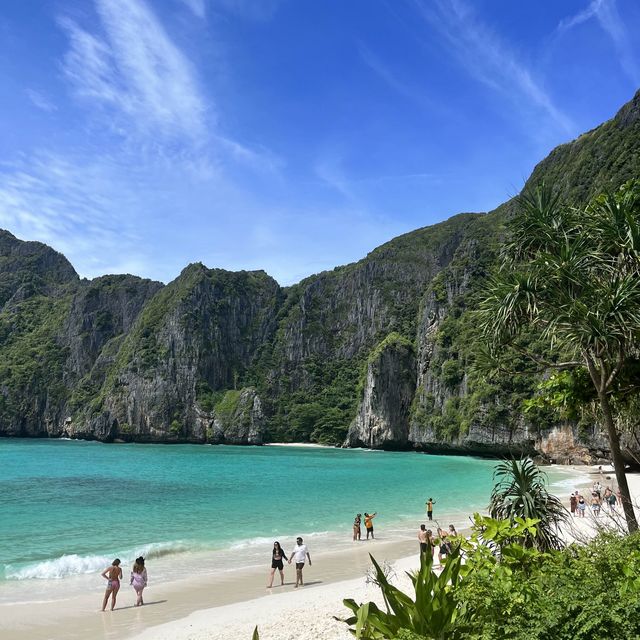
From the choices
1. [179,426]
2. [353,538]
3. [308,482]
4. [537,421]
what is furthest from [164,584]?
[179,426]

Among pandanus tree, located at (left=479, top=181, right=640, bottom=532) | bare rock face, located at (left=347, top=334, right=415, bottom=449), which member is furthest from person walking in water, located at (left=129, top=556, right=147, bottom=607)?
bare rock face, located at (left=347, top=334, right=415, bottom=449)

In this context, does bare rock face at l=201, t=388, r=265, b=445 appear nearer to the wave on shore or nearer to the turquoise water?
the turquoise water

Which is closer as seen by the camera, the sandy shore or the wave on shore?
the sandy shore

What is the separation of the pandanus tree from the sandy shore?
272 cm

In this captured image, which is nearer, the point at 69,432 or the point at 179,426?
the point at 179,426

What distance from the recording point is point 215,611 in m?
11.9

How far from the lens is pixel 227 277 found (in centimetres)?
17425

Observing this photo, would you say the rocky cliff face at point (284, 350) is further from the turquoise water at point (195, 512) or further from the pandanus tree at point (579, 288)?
the pandanus tree at point (579, 288)

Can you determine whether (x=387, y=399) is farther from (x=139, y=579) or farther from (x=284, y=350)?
(x=139, y=579)

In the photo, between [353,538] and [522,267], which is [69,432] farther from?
[522,267]

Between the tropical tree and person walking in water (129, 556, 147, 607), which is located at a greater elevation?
the tropical tree

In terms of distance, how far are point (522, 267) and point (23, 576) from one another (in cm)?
1602

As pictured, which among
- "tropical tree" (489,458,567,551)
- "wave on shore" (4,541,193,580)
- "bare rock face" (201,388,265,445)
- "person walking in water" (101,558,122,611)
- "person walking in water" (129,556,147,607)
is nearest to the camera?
"tropical tree" (489,458,567,551)

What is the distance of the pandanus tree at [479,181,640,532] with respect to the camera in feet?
28.7
